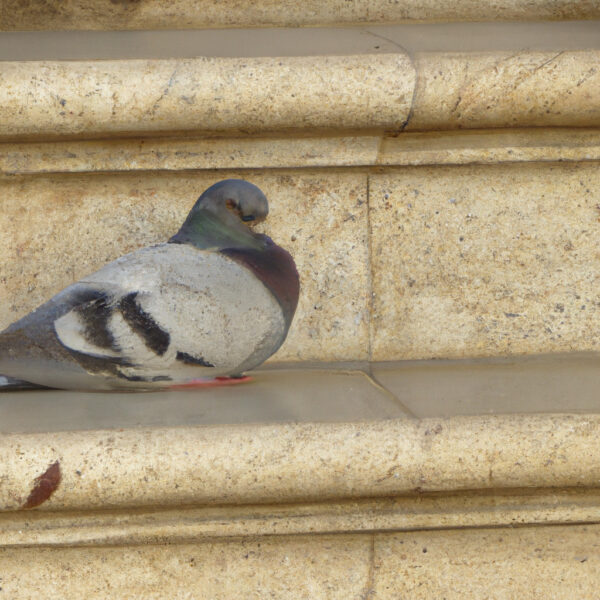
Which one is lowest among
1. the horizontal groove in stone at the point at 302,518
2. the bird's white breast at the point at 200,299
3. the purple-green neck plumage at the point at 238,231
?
the horizontal groove in stone at the point at 302,518

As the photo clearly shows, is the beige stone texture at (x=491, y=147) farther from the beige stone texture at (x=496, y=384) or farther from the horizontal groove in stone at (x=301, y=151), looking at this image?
the beige stone texture at (x=496, y=384)

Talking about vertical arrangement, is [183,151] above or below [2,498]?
above

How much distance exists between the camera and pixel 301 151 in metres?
1.60

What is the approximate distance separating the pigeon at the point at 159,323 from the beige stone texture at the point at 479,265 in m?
0.36

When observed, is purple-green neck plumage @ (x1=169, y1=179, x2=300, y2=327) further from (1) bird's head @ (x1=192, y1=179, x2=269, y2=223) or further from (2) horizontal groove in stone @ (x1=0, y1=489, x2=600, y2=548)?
(2) horizontal groove in stone @ (x1=0, y1=489, x2=600, y2=548)

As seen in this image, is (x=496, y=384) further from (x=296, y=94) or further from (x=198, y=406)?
(x=296, y=94)

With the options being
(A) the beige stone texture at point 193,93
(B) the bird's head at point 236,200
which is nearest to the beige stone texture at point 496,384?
(B) the bird's head at point 236,200

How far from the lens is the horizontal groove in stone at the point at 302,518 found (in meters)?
1.16

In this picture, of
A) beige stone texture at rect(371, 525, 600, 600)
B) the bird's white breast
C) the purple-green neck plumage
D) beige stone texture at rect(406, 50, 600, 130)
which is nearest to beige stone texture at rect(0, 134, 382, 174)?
beige stone texture at rect(406, 50, 600, 130)

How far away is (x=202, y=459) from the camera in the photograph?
1.11 m

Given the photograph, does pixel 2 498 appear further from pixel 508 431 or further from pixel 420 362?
pixel 420 362

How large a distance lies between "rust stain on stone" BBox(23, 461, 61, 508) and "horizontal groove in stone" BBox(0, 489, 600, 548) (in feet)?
A: 0.18

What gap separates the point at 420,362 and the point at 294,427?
0.55m

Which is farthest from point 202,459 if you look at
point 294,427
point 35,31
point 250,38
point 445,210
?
point 35,31
